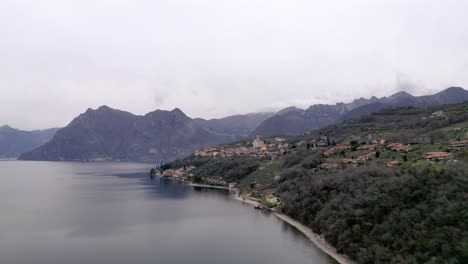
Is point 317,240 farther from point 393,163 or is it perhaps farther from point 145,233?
point 145,233

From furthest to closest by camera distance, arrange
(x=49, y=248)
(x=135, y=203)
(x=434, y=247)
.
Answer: (x=135, y=203) < (x=49, y=248) < (x=434, y=247)

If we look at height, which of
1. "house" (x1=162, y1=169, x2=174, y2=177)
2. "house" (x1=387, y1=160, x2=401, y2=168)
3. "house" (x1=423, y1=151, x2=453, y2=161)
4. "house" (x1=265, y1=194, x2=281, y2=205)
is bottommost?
"house" (x1=162, y1=169, x2=174, y2=177)

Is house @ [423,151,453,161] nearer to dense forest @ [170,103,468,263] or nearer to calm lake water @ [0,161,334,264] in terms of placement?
dense forest @ [170,103,468,263]

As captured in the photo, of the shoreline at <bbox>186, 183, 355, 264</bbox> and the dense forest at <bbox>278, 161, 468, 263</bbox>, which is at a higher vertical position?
the dense forest at <bbox>278, 161, 468, 263</bbox>

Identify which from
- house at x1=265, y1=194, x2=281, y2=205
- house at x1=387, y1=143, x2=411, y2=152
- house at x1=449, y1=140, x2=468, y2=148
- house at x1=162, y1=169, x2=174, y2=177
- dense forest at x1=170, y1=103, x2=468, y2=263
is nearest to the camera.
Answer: dense forest at x1=170, y1=103, x2=468, y2=263

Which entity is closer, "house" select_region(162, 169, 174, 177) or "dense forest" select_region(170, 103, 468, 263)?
"dense forest" select_region(170, 103, 468, 263)

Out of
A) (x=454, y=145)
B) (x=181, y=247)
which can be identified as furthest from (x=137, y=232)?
(x=454, y=145)

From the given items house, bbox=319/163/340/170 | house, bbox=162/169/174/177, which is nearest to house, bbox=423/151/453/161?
house, bbox=319/163/340/170

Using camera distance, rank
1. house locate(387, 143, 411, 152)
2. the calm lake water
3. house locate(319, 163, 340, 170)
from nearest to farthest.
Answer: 1. the calm lake water
2. house locate(387, 143, 411, 152)
3. house locate(319, 163, 340, 170)

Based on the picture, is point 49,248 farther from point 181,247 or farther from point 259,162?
point 259,162
